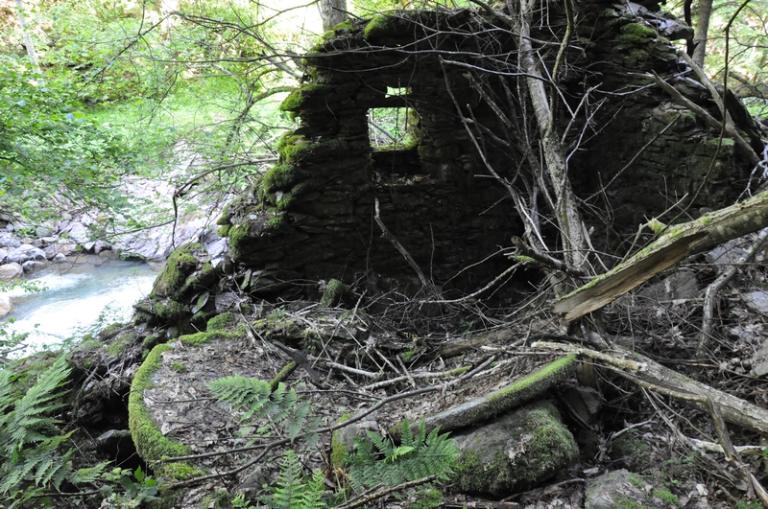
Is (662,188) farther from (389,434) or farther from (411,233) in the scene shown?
(389,434)

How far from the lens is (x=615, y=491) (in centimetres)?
223

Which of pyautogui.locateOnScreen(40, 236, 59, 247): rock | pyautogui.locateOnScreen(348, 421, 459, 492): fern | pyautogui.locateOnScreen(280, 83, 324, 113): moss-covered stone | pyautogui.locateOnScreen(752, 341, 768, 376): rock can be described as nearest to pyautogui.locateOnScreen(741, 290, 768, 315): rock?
pyautogui.locateOnScreen(752, 341, 768, 376): rock

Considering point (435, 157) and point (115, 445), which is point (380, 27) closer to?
point (435, 157)

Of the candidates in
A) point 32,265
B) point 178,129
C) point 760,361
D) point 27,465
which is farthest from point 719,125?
point 32,265

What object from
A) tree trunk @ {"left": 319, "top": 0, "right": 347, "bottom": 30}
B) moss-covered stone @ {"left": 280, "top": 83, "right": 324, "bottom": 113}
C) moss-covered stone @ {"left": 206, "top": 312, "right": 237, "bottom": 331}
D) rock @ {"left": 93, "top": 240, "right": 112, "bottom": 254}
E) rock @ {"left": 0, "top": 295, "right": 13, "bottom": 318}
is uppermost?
tree trunk @ {"left": 319, "top": 0, "right": 347, "bottom": 30}

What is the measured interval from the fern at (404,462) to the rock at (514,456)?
1.58ft

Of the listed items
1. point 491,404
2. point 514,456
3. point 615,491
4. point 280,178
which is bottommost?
point 615,491

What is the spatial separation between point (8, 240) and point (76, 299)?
533 cm

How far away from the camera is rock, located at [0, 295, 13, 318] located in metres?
7.99

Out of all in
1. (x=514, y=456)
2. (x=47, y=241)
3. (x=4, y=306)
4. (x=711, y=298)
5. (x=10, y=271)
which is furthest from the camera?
(x=47, y=241)

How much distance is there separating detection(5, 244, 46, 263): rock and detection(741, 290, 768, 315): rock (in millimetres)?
13154

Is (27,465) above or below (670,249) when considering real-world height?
below

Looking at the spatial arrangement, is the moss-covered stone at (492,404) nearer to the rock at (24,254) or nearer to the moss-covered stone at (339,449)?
the moss-covered stone at (339,449)

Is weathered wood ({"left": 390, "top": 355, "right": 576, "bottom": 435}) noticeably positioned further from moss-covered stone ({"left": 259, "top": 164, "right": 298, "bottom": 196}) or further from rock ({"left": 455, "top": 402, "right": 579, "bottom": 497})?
moss-covered stone ({"left": 259, "top": 164, "right": 298, "bottom": 196})
